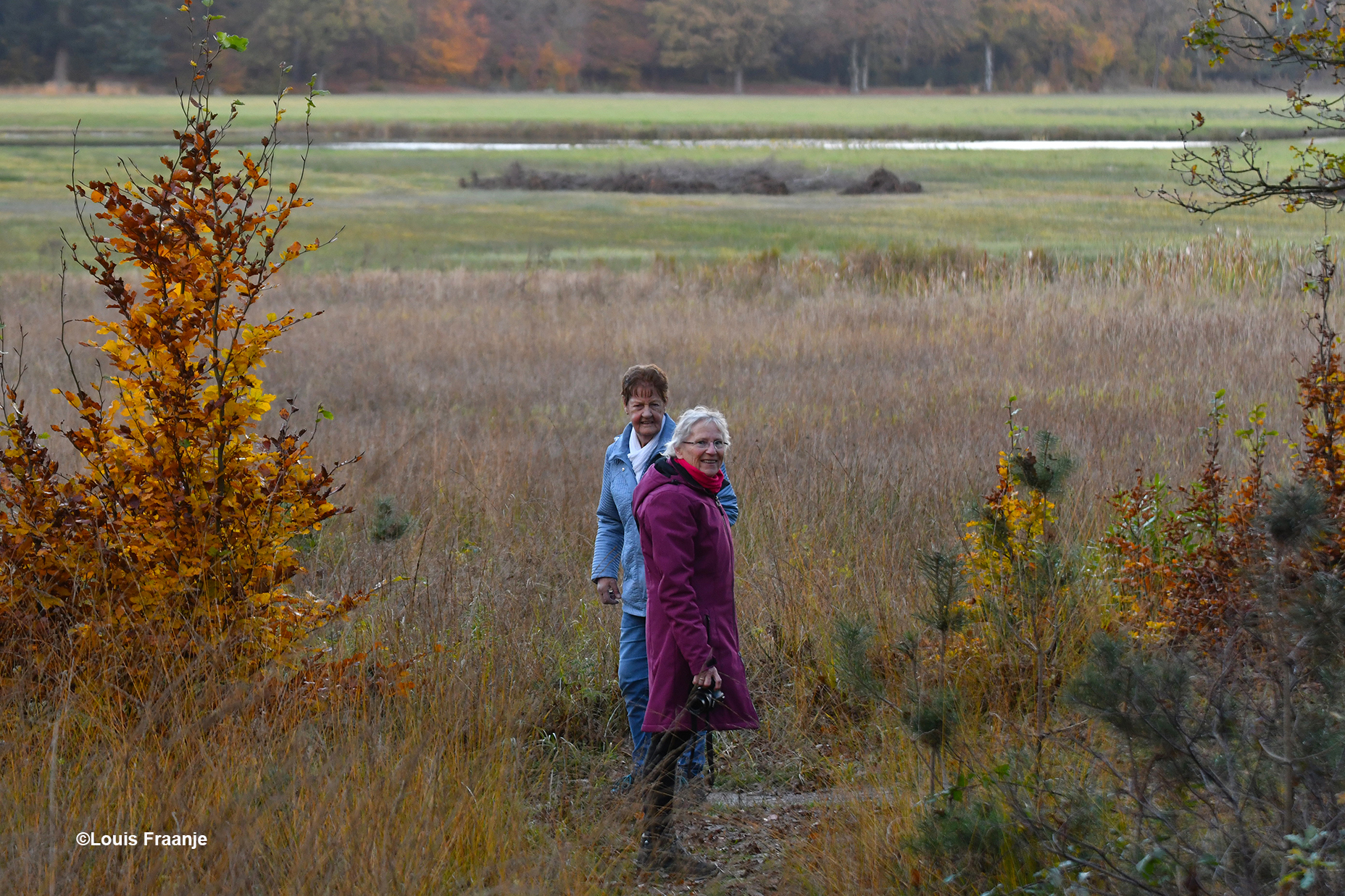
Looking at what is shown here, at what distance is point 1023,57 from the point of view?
138750mm

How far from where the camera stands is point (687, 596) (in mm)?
3861

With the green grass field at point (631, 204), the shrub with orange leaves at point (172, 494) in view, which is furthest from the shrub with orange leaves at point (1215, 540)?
the green grass field at point (631, 204)

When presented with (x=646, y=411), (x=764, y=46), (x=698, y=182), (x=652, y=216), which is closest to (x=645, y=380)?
(x=646, y=411)

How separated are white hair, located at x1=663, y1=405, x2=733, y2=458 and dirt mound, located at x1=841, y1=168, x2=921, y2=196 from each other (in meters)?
43.6

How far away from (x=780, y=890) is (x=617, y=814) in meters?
0.53

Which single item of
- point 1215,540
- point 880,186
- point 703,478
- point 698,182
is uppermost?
point 698,182

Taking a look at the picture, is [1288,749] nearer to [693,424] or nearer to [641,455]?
[693,424]

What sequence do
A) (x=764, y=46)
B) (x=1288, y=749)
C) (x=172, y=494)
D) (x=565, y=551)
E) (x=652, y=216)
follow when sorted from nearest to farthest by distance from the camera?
(x=1288, y=749) → (x=172, y=494) → (x=565, y=551) → (x=652, y=216) → (x=764, y=46)

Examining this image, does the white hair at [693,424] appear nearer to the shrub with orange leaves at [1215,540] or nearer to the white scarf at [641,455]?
the white scarf at [641,455]

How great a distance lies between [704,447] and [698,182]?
46.4 meters

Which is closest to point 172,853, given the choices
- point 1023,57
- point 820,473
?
point 820,473

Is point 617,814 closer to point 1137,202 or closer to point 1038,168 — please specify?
point 1137,202

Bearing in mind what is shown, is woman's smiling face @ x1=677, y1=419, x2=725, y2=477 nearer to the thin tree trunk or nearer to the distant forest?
the thin tree trunk

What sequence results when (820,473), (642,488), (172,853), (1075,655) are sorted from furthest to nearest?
(820,473) → (1075,655) → (642,488) → (172,853)
